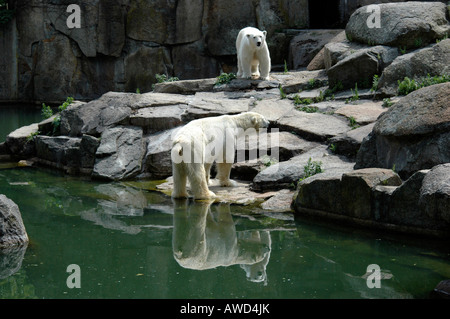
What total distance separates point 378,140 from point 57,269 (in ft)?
15.1

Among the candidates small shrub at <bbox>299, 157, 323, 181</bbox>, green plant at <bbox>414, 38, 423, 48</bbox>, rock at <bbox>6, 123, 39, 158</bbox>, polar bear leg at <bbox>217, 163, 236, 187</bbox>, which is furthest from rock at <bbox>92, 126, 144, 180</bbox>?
green plant at <bbox>414, 38, 423, 48</bbox>

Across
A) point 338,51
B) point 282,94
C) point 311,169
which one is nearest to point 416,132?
point 311,169

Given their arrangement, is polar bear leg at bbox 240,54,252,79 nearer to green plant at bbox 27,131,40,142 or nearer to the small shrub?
green plant at bbox 27,131,40,142

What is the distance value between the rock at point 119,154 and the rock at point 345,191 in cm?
391

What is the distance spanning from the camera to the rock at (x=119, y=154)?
1005 centimetres

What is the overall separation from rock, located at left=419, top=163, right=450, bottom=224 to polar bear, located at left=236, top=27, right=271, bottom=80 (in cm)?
750

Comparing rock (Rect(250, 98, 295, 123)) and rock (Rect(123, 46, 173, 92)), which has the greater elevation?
rock (Rect(123, 46, 173, 92))

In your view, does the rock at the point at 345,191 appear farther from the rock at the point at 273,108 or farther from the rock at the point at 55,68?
the rock at the point at 55,68

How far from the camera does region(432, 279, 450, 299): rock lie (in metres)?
4.55

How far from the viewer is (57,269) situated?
17.3ft

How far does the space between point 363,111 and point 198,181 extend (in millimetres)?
3861

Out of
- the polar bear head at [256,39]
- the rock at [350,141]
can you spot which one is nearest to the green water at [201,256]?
the rock at [350,141]

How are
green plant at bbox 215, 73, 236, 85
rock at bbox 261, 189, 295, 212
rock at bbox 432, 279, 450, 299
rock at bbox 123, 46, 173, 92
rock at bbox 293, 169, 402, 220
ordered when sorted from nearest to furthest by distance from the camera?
rock at bbox 432, 279, 450, 299, rock at bbox 293, 169, 402, 220, rock at bbox 261, 189, 295, 212, green plant at bbox 215, 73, 236, 85, rock at bbox 123, 46, 173, 92

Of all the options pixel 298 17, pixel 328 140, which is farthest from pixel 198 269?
pixel 298 17
